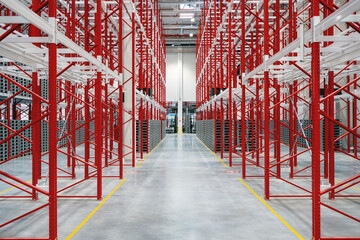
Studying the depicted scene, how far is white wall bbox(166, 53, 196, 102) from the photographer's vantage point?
39.6 metres

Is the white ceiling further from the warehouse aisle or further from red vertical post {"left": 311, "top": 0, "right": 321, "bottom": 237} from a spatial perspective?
red vertical post {"left": 311, "top": 0, "right": 321, "bottom": 237}

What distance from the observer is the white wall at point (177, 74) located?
3959 centimetres

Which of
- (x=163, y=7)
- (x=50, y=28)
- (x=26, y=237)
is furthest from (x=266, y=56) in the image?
(x=163, y=7)

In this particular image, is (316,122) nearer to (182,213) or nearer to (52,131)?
(182,213)

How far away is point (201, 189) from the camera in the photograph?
27.1ft

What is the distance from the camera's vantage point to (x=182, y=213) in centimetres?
610

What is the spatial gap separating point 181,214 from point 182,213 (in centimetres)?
7

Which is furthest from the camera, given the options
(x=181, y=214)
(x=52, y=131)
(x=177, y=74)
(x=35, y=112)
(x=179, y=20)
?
(x=177, y=74)

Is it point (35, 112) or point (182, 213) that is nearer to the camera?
point (182, 213)

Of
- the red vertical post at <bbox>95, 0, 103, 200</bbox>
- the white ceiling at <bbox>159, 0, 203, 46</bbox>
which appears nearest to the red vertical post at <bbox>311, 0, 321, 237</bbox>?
the red vertical post at <bbox>95, 0, 103, 200</bbox>

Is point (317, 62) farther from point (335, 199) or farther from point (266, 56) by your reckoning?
point (335, 199)

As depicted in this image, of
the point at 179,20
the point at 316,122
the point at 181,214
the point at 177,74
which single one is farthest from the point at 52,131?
the point at 177,74

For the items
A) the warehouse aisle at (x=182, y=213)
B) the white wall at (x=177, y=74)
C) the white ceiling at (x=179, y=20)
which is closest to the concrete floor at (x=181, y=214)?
the warehouse aisle at (x=182, y=213)

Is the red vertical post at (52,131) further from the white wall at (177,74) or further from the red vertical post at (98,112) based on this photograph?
the white wall at (177,74)
